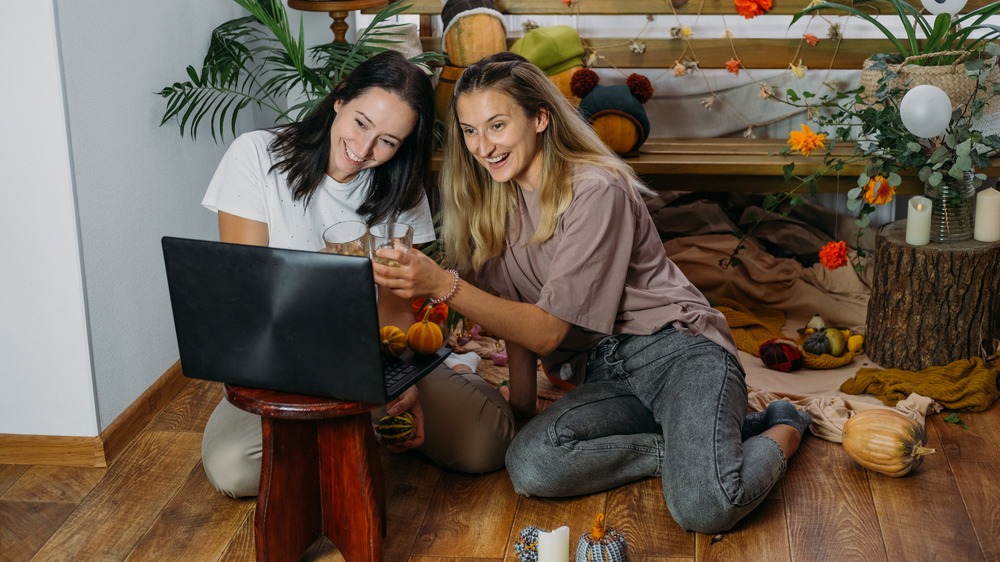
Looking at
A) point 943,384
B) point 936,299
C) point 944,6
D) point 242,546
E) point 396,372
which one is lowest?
point 242,546

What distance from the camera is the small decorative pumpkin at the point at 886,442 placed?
200 cm

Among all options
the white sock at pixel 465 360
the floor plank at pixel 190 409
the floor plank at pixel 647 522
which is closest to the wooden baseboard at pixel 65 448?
the floor plank at pixel 190 409

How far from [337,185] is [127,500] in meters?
0.80

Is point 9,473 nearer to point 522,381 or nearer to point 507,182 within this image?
point 522,381

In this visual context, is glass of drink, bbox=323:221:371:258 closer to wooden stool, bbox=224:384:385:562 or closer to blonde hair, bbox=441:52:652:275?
wooden stool, bbox=224:384:385:562

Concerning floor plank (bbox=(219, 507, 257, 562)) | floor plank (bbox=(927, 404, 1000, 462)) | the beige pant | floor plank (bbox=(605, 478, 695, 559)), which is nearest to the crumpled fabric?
floor plank (bbox=(927, 404, 1000, 462))

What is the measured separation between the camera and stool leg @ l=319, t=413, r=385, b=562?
1606 millimetres

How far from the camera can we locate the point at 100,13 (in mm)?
2090

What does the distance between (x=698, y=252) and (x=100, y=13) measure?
1.95m

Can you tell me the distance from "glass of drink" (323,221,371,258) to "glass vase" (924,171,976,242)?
1.68 m

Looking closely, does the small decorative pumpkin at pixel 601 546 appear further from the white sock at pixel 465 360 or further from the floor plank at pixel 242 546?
the white sock at pixel 465 360

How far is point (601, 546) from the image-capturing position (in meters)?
1.66

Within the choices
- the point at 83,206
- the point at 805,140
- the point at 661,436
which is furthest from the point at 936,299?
the point at 83,206

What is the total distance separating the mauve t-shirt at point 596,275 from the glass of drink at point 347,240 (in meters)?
0.44
